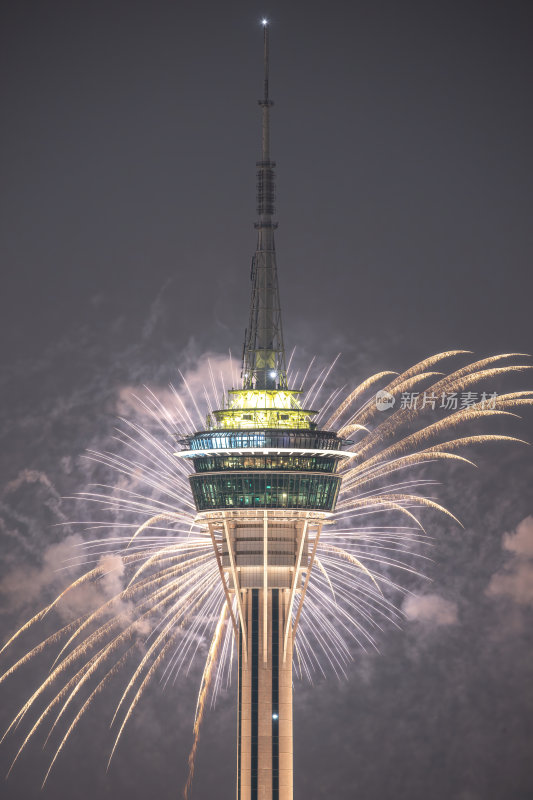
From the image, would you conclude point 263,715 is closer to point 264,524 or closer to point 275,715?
point 275,715

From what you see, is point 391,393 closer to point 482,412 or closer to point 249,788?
point 482,412

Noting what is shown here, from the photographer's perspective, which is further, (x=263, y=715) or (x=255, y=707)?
(x=255, y=707)

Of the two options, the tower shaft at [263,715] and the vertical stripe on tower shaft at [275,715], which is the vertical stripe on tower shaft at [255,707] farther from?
the vertical stripe on tower shaft at [275,715]

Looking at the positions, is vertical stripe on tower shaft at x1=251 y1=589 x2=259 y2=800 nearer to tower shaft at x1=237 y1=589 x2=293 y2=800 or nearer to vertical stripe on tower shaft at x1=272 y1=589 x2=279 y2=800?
tower shaft at x1=237 y1=589 x2=293 y2=800

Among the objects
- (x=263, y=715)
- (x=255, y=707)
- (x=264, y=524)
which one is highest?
(x=264, y=524)

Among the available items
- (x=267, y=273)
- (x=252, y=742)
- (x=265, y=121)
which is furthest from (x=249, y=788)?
(x=265, y=121)

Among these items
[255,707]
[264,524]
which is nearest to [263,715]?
[255,707]

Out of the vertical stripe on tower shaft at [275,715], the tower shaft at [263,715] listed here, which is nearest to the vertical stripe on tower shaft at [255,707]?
the tower shaft at [263,715]
